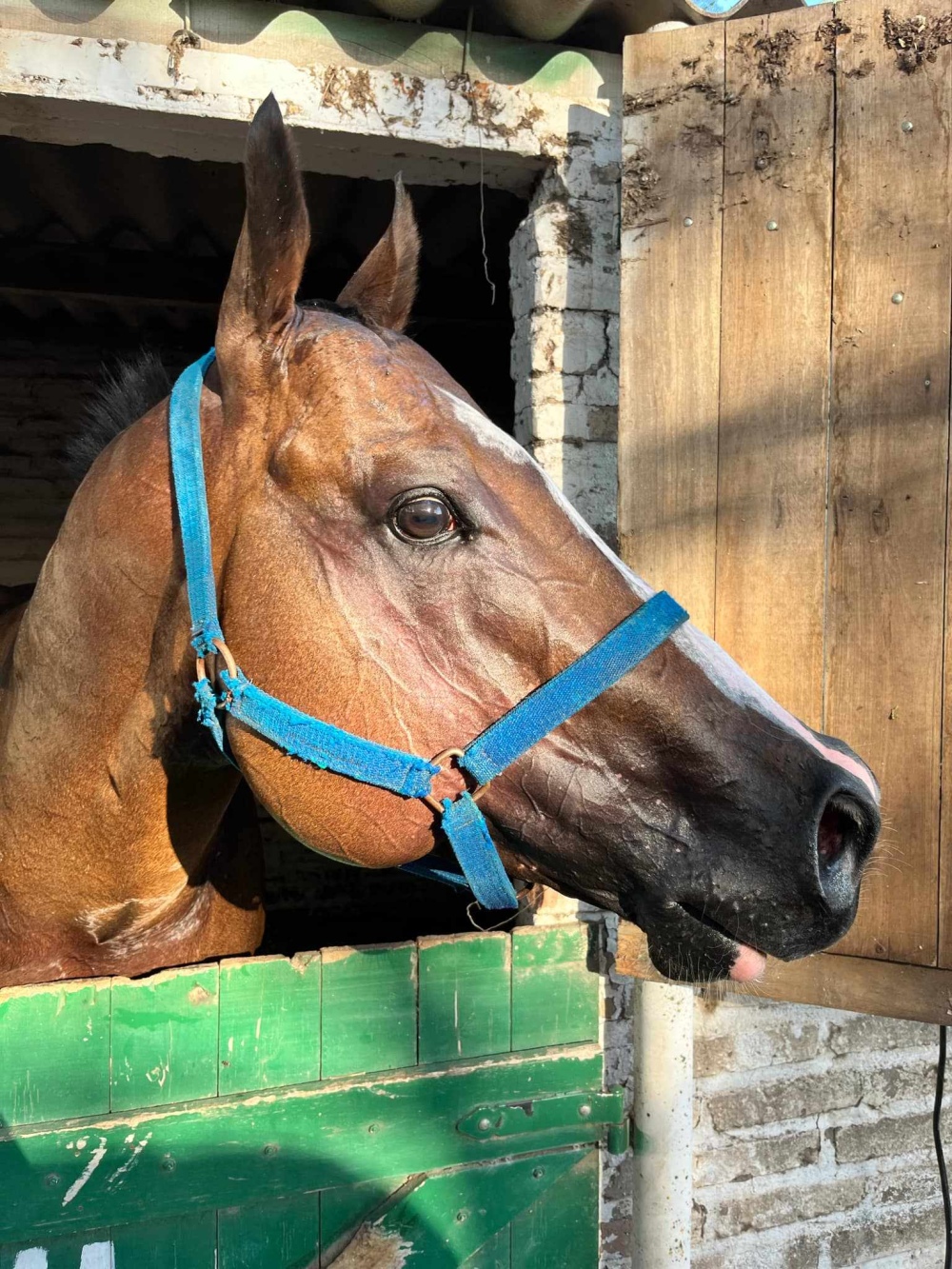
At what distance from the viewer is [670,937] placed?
1241mm

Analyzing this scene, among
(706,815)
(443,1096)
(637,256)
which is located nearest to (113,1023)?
(443,1096)

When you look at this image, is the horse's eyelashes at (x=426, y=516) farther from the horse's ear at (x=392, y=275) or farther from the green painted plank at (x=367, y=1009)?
the green painted plank at (x=367, y=1009)

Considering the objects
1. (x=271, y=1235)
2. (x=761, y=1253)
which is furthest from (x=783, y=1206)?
(x=271, y=1235)

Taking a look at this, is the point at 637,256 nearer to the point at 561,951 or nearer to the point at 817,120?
the point at 817,120

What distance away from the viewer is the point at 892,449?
1828 mm

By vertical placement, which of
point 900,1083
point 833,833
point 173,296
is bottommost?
point 900,1083

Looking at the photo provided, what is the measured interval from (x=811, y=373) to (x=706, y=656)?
94 cm

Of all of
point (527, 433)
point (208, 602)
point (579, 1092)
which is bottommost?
point (579, 1092)

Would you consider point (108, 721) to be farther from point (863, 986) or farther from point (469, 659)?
point (863, 986)

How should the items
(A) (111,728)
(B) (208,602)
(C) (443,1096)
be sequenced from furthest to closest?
(C) (443,1096), (A) (111,728), (B) (208,602)

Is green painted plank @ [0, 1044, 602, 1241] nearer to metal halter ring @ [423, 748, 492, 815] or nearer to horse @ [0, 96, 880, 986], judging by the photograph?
horse @ [0, 96, 880, 986]

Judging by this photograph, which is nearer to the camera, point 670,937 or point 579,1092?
point 670,937

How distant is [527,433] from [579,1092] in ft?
5.08

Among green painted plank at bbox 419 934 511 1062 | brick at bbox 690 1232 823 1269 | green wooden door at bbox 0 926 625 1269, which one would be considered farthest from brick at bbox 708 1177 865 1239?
green painted plank at bbox 419 934 511 1062
